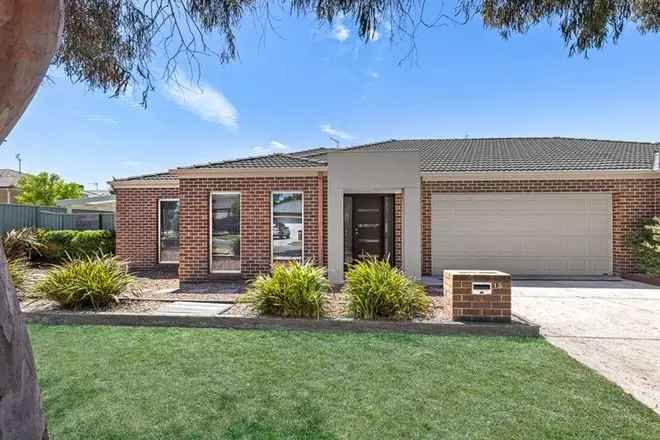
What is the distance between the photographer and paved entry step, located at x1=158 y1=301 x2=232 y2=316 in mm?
6414

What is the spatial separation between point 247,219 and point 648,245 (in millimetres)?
11008

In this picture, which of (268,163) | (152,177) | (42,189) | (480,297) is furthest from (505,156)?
(42,189)

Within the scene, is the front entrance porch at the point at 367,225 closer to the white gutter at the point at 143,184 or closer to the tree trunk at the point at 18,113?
the white gutter at the point at 143,184

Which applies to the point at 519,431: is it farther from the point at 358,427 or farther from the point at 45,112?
the point at 45,112

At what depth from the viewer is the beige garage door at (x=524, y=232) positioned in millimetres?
10688

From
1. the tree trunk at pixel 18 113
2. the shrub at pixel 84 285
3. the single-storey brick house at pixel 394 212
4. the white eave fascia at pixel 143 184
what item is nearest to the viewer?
the tree trunk at pixel 18 113

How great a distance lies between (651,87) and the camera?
5.05 m

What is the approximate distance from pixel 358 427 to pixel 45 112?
501 cm

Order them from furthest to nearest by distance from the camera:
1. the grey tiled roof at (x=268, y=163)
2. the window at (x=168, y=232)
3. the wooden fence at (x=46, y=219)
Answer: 1. the wooden fence at (x=46, y=219)
2. the window at (x=168, y=232)
3. the grey tiled roof at (x=268, y=163)

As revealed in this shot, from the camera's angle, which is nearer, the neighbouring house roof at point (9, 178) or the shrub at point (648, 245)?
the shrub at point (648, 245)

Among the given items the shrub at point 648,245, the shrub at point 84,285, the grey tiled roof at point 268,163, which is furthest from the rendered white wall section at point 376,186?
the shrub at point 648,245

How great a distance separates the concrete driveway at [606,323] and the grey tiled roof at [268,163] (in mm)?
6178

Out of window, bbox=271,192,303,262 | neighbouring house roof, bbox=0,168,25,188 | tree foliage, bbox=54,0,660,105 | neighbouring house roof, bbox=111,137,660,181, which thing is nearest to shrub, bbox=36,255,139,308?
neighbouring house roof, bbox=111,137,660,181

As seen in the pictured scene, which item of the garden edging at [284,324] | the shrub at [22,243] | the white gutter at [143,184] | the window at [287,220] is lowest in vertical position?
the garden edging at [284,324]
